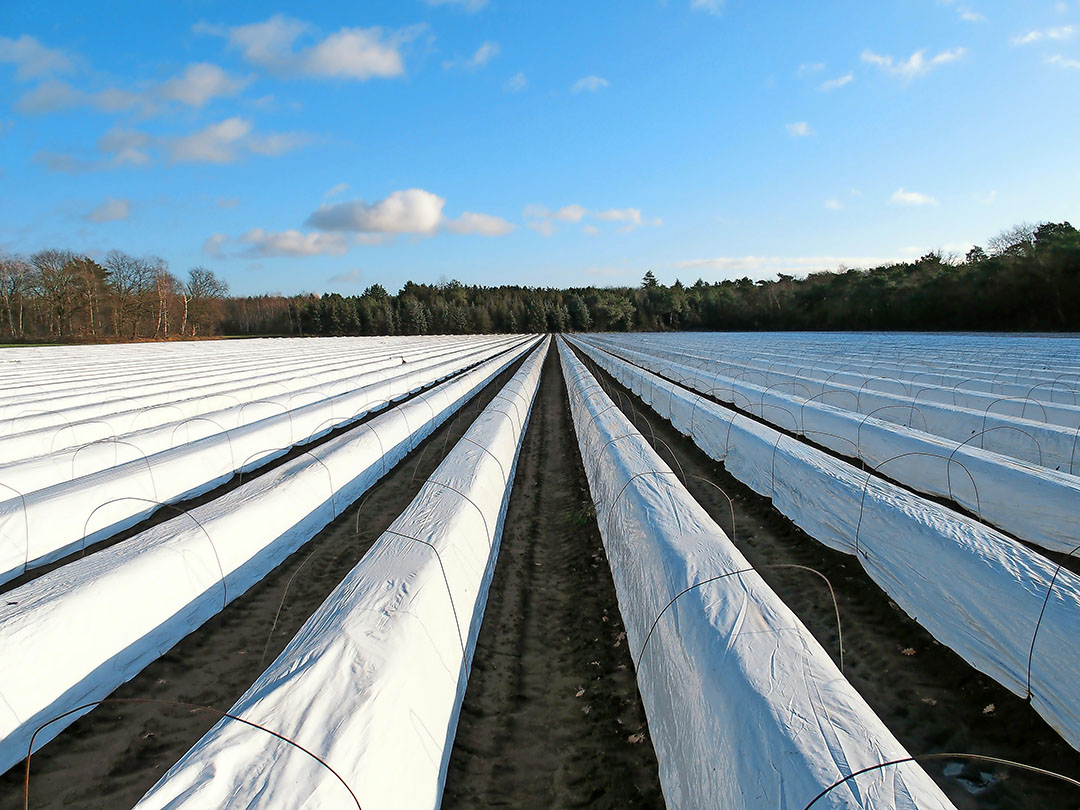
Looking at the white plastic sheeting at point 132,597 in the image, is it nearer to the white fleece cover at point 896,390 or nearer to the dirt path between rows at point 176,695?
the dirt path between rows at point 176,695

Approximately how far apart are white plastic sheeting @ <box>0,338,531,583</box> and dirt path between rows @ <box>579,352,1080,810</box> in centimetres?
585

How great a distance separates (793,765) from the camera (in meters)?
1.68

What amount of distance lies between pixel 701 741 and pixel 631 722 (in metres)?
0.99

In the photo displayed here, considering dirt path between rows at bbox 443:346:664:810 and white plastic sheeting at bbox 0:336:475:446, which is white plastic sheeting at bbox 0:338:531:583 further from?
dirt path between rows at bbox 443:346:664:810

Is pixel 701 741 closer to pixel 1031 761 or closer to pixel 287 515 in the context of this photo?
pixel 1031 761

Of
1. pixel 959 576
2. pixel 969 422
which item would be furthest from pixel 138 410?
pixel 969 422

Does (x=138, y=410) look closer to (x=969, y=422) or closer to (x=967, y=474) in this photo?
(x=967, y=474)

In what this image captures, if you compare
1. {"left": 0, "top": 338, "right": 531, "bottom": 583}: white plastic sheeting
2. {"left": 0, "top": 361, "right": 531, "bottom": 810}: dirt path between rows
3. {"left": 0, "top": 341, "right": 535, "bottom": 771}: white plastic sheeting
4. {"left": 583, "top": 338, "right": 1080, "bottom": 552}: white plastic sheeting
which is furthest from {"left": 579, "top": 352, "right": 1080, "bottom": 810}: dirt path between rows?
{"left": 0, "top": 338, "right": 531, "bottom": 583}: white plastic sheeting

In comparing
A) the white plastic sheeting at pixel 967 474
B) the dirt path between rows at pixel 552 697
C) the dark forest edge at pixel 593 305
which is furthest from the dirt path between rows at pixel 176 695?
the dark forest edge at pixel 593 305

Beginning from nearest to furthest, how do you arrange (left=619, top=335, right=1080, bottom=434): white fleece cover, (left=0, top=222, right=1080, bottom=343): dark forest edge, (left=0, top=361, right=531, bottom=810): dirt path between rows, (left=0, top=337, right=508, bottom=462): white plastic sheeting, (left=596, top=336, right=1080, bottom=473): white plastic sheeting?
(left=0, top=361, right=531, bottom=810): dirt path between rows < (left=596, top=336, right=1080, bottom=473): white plastic sheeting < (left=0, top=337, right=508, bottom=462): white plastic sheeting < (left=619, top=335, right=1080, bottom=434): white fleece cover < (left=0, top=222, right=1080, bottom=343): dark forest edge

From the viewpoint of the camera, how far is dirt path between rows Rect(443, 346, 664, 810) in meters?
2.53

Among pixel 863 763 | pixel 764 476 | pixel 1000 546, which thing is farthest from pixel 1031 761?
pixel 764 476

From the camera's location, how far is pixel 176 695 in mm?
3148

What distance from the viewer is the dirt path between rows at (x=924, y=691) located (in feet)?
7.92
